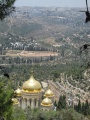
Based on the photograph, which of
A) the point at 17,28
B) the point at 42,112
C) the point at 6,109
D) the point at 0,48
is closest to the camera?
the point at 6,109

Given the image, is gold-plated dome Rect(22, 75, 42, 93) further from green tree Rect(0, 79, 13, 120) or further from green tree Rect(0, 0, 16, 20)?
green tree Rect(0, 0, 16, 20)

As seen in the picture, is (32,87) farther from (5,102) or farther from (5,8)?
(5,8)

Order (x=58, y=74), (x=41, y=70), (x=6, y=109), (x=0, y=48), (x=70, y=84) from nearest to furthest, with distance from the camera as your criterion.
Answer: (x=6, y=109)
(x=70, y=84)
(x=58, y=74)
(x=41, y=70)
(x=0, y=48)

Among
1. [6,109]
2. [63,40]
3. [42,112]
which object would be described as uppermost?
[6,109]

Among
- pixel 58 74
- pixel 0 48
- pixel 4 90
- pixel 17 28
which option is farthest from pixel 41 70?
pixel 17 28

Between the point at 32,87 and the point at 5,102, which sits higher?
the point at 5,102

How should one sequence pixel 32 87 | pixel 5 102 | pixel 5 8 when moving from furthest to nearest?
pixel 32 87, pixel 5 102, pixel 5 8

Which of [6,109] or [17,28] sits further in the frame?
[17,28]

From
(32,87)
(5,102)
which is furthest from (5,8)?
(32,87)

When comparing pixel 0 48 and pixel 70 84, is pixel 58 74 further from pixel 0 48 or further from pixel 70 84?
pixel 0 48
